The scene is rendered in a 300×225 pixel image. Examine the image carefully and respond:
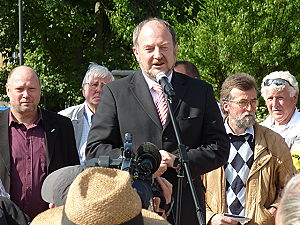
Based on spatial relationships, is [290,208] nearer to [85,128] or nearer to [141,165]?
[141,165]

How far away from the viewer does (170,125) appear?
4.01m

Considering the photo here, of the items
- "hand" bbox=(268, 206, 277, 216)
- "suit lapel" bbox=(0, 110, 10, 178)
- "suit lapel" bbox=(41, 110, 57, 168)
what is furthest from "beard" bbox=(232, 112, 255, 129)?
"suit lapel" bbox=(0, 110, 10, 178)

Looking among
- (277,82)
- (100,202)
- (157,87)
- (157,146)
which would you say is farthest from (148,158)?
(277,82)

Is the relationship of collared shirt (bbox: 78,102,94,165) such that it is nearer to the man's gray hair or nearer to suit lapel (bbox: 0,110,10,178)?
suit lapel (bbox: 0,110,10,178)

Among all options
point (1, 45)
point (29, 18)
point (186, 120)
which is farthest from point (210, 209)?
point (1, 45)

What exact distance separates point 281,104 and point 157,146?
7.80 ft

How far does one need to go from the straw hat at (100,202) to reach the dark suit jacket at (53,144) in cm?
288

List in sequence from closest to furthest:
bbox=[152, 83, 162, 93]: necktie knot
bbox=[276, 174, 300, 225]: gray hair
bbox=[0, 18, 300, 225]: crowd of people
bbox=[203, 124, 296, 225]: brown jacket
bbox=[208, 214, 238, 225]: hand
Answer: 1. bbox=[276, 174, 300, 225]: gray hair
2. bbox=[0, 18, 300, 225]: crowd of people
3. bbox=[152, 83, 162, 93]: necktie knot
4. bbox=[208, 214, 238, 225]: hand
5. bbox=[203, 124, 296, 225]: brown jacket

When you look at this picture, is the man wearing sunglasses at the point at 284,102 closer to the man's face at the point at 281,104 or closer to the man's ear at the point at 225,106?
the man's face at the point at 281,104

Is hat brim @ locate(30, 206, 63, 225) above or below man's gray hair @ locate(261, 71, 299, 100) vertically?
below

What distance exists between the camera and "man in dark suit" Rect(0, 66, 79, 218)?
5078 mm

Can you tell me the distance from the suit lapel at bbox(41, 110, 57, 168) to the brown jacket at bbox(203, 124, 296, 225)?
48.8 inches

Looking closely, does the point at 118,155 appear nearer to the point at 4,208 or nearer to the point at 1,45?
the point at 4,208

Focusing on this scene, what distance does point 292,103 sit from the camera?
6113 millimetres
